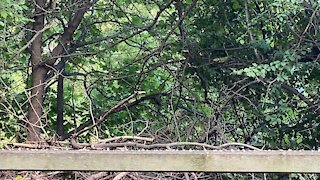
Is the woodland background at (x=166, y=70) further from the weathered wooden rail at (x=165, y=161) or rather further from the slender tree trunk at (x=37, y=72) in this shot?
the weathered wooden rail at (x=165, y=161)

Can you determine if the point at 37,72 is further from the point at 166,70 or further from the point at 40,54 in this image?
the point at 166,70

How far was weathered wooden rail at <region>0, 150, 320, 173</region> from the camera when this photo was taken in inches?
73.4

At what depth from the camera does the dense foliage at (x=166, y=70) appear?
3953mm

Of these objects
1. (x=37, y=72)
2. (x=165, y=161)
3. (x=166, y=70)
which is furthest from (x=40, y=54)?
(x=165, y=161)

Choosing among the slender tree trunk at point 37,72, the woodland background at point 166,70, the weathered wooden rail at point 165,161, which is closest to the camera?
the weathered wooden rail at point 165,161

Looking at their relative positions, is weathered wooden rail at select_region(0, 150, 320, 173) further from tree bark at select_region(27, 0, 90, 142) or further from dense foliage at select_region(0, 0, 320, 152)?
tree bark at select_region(27, 0, 90, 142)

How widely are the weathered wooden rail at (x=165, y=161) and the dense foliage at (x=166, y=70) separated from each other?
1.64 metres

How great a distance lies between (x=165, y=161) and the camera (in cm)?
188

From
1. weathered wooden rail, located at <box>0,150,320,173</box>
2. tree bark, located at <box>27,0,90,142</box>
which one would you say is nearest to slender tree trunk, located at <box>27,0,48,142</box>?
tree bark, located at <box>27,0,90,142</box>

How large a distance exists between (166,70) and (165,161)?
291cm

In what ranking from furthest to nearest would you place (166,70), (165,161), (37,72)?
(166,70)
(37,72)
(165,161)

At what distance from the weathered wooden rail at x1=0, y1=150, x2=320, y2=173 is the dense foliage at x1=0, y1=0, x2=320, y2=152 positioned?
164 cm

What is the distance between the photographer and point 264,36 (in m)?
4.32

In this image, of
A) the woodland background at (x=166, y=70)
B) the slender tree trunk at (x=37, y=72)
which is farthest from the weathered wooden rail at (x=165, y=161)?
the slender tree trunk at (x=37, y=72)
